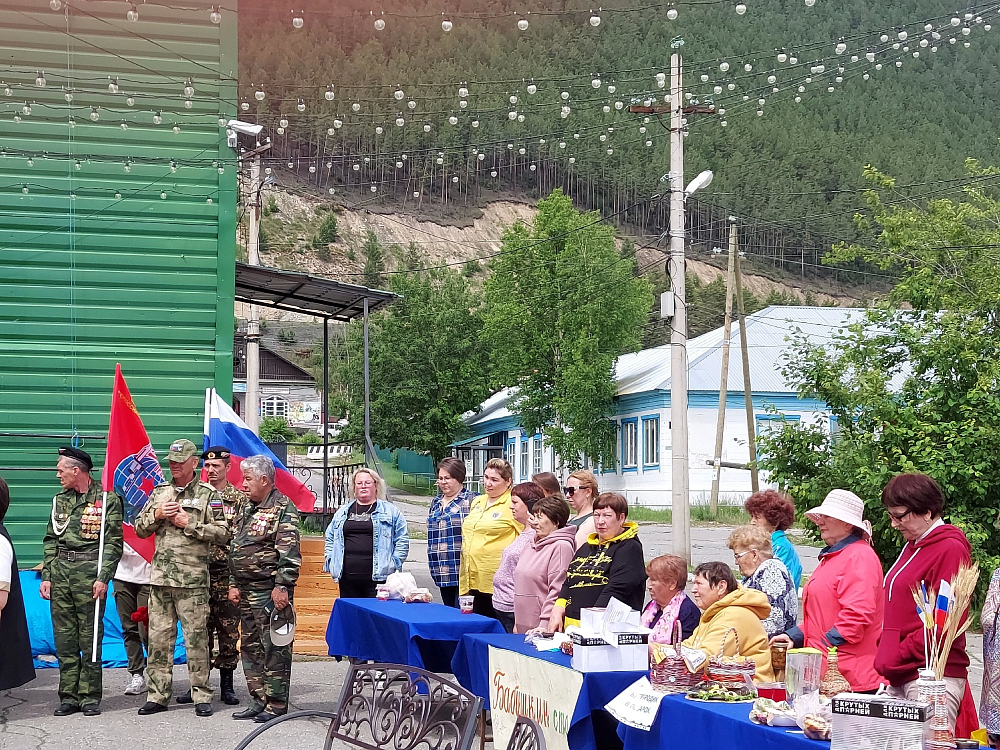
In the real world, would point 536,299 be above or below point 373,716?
above

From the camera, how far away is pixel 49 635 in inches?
364

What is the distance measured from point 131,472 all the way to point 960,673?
6.10 metres

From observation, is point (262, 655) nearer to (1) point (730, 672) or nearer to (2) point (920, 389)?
(1) point (730, 672)

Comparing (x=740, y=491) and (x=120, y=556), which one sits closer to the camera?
(x=120, y=556)

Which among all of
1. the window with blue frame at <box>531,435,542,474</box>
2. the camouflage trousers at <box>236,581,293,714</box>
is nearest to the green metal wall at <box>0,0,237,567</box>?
the camouflage trousers at <box>236,581,293,714</box>

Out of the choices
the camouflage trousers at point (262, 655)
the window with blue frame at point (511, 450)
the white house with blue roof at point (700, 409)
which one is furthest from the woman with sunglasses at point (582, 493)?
the window with blue frame at point (511, 450)

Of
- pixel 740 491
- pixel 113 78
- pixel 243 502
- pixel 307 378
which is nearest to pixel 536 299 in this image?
pixel 740 491

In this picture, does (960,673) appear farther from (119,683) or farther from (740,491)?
(740,491)

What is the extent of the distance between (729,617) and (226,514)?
164 inches

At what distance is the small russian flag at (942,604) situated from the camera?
3.53 metres

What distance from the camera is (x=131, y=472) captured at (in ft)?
27.3

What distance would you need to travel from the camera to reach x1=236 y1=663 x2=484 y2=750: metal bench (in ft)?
11.7

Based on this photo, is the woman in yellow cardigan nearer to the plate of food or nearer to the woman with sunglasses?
the plate of food

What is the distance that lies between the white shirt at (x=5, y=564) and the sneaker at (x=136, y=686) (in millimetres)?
2339
